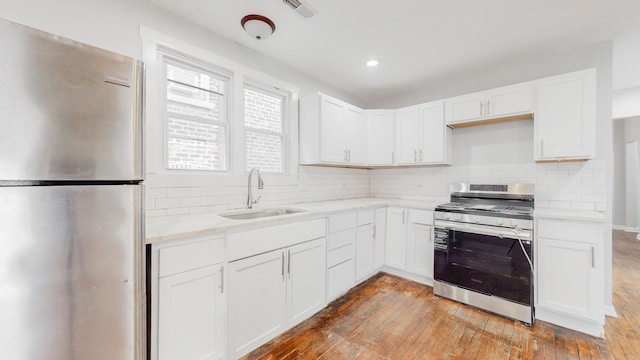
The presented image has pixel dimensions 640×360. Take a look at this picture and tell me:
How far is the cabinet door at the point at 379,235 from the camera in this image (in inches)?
126

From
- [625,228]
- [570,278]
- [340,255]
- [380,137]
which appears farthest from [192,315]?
[625,228]

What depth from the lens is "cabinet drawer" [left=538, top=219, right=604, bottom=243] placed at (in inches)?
81.8

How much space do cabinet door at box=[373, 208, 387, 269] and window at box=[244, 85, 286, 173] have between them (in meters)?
1.34

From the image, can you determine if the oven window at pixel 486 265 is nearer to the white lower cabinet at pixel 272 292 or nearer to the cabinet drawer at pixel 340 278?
the cabinet drawer at pixel 340 278

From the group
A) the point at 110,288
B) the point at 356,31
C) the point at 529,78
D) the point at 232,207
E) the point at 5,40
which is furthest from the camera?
the point at 529,78

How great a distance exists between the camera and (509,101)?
274 cm

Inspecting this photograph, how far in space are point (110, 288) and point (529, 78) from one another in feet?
13.1

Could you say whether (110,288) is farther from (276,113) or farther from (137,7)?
(276,113)

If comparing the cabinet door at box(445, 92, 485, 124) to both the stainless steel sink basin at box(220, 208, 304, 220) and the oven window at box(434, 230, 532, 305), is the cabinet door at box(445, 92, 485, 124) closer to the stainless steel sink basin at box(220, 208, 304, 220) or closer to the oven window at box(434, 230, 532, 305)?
the oven window at box(434, 230, 532, 305)

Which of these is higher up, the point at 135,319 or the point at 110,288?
the point at 110,288

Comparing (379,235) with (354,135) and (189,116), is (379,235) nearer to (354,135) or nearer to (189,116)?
(354,135)

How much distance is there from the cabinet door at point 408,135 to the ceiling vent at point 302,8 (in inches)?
78.3

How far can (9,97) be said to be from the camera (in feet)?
2.67

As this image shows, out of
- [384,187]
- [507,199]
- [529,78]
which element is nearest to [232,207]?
[384,187]
